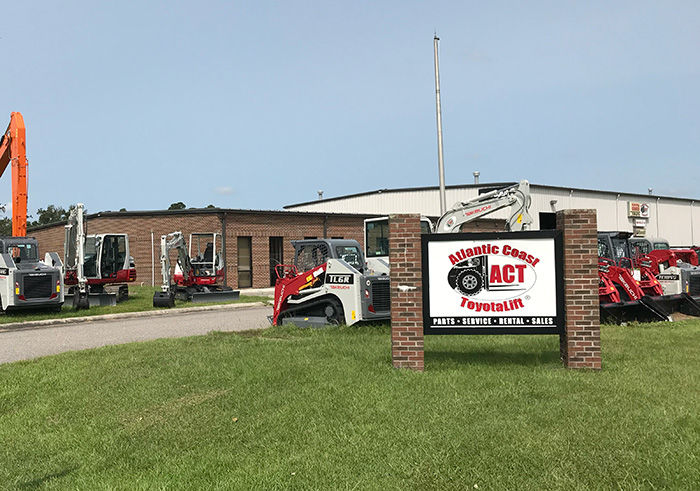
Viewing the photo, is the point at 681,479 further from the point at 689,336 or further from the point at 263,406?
the point at 689,336

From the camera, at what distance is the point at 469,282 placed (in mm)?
8227

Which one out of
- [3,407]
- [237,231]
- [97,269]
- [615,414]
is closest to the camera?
[615,414]

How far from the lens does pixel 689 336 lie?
1129 cm

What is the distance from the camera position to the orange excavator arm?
22219 millimetres

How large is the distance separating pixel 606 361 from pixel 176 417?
5.90 metres

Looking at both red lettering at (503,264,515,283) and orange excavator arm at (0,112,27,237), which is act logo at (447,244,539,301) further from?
orange excavator arm at (0,112,27,237)

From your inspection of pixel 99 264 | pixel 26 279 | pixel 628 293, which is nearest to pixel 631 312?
pixel 628 293

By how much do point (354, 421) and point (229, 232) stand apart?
2770cm

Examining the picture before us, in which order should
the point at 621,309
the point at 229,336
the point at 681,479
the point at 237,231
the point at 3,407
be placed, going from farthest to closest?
the point at 237,231 → the point at 621,309 → the point at 229,336 → the point at 3,407 → the point at 681,479

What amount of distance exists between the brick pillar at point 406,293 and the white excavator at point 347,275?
456 centimetres

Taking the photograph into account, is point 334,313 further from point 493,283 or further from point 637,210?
point 637,210

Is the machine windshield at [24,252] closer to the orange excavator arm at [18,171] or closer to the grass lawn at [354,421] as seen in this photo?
the orange excavator arm at [18,171]

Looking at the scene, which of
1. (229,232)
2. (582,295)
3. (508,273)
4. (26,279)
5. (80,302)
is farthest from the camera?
(229,232)

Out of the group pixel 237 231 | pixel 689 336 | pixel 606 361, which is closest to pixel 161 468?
pixel 606 361
